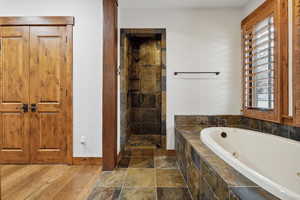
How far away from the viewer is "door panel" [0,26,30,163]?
2629mm

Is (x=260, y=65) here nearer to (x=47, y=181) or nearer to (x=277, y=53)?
(x=277, y=53)

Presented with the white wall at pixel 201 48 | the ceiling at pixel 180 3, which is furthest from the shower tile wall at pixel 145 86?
the ceiling at pixel 180 3

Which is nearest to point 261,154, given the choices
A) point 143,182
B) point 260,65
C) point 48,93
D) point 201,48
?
point 260,65

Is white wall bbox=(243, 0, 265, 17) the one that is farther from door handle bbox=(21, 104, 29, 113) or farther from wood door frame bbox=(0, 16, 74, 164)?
door handle bbox=(21, 104, 29, 113)

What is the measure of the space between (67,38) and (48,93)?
88 cm

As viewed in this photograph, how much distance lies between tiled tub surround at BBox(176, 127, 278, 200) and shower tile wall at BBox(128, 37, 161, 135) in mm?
2442

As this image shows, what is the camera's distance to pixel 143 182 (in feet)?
6.77

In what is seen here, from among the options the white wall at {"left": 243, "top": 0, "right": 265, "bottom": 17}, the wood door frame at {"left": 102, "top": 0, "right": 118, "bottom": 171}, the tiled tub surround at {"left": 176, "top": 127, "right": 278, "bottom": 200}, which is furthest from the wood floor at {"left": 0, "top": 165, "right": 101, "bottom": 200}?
the white wall at {"left": 243, "top": 0, "right": 265, "bottom": 17}

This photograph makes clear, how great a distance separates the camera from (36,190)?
190cm

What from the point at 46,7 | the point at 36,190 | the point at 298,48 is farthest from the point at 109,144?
the point at 298,48

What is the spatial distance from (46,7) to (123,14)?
1.17 m

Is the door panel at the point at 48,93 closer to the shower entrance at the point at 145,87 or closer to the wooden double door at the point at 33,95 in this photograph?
the wooden double door at the point at 33,95

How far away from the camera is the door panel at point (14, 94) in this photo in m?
2.63

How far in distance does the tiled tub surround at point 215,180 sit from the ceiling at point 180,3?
225cm
